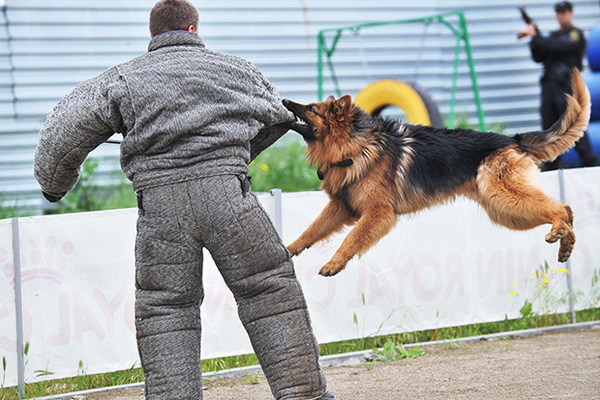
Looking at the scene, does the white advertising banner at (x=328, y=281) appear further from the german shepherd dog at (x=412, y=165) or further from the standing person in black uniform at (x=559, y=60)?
the standing person in black uniform at (x=559, y=60)

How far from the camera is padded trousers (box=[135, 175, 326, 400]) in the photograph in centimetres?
312

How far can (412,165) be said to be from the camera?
11.9 feet

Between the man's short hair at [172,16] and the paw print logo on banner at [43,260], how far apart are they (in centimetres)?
218

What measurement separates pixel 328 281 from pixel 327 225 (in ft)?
6.29

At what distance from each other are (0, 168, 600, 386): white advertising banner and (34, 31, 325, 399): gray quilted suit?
120cm

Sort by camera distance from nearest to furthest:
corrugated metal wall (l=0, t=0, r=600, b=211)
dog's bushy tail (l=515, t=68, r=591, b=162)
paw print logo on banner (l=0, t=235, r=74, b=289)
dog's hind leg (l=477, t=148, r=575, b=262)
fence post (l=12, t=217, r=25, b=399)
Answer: dog's hind leg (l=477, t=148, r=575, b=262) < dog's bushy tail (l=515, t=68, r=591, b=162) < fence post (l=12, t=217, r=25, b=399) < paw print logo on banner (l=0, t=235, r=74, b=289) < corrugated metal wall (l=0, t=0, r=600, b=211)

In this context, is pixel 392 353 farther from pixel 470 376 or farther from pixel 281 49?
pixel 281 49

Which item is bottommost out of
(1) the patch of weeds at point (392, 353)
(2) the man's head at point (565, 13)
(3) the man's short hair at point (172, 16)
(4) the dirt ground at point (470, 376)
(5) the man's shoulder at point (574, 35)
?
(4) the dirt ground at point (470, 376)

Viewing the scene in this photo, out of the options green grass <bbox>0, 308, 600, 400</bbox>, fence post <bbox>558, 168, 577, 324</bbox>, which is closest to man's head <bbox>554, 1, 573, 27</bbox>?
fence post <bbox>558, 168, 577, 324</bbox>

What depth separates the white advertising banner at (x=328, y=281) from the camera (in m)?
4.81

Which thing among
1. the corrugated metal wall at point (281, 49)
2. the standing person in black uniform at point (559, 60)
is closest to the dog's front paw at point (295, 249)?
the standing person in black uniform at point (559, 60)

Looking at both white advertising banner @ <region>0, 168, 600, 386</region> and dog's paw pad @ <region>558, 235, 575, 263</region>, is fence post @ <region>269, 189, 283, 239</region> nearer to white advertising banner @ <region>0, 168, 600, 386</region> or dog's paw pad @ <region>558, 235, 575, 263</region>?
white advertising banner @ <region>0, 168, 600, 386</region>

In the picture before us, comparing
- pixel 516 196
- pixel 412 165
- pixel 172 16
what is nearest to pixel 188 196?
pixel 172 16

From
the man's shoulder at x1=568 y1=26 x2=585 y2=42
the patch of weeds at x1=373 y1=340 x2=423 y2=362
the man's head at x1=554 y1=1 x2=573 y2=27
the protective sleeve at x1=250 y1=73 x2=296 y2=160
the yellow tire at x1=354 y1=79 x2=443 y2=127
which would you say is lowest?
the patch of weeds at x1=373 y1=340 x2=423 y2=362
